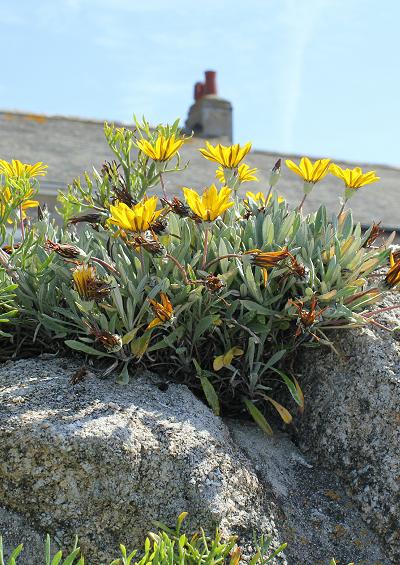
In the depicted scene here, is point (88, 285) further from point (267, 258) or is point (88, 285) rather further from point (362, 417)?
point (362, 417)

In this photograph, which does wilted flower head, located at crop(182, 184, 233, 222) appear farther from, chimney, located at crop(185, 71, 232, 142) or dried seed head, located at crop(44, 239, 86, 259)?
chimney, located at crop(185, 71, 232, 142)

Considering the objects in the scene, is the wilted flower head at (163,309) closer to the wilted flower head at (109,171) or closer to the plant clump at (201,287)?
the plant clump at (201,287)

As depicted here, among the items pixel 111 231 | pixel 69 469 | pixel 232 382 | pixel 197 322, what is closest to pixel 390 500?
pixel 232 382

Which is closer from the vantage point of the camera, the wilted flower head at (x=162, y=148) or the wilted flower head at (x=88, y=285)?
the wilted flower head at (x=88, y=285)

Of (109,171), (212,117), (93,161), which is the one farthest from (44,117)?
(109,171)

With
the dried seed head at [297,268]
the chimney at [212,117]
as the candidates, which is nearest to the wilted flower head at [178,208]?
the dried seed head at [297,268]

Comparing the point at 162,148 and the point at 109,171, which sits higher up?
the point at 162,148

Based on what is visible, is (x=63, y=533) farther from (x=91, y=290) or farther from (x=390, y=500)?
(x=390, y=500)
